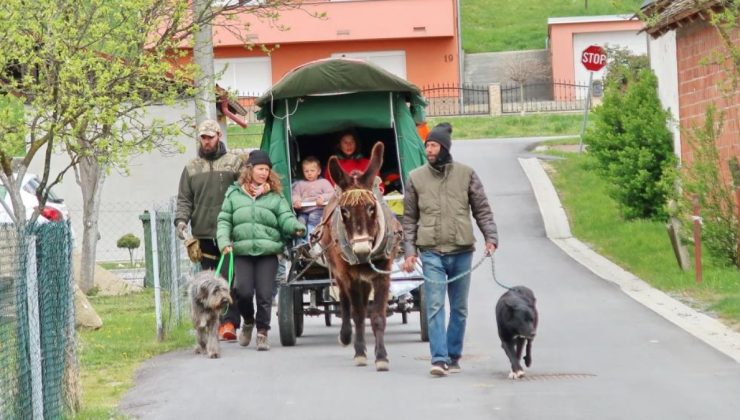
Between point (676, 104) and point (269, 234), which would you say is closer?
point (269, 234)

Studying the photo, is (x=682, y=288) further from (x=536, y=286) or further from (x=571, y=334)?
(x=571, y=334)

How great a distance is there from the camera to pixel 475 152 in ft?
129

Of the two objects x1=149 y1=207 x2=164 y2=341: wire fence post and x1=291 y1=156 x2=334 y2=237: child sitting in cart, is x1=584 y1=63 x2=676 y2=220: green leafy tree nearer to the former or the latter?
x1=291 y1=156 x2=334 y2=237: child sitting in cart

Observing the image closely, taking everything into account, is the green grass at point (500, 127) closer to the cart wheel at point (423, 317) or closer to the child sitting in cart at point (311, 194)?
the child sitting in cart at point (311, 194)

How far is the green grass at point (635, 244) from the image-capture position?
17.5 m

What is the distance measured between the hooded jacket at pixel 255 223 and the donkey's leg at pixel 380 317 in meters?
1.48

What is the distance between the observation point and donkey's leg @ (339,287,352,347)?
538 inches

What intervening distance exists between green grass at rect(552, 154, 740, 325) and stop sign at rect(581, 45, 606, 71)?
2.20 metres

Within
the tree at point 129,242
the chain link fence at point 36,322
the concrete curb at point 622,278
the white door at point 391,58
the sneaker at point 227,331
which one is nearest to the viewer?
the chain link fence at point 36,322

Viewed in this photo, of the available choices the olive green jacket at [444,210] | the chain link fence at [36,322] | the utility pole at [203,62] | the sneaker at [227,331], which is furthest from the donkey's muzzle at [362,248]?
the utility pole at [203,62]

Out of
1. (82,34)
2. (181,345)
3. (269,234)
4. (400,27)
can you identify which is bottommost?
(181,345)

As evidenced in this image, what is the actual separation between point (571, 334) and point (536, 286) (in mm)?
5001

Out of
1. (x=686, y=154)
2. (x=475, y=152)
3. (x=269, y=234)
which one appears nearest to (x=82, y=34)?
A: (x=269, y=234)

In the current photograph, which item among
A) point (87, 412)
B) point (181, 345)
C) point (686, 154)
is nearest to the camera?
point (87, 412)
